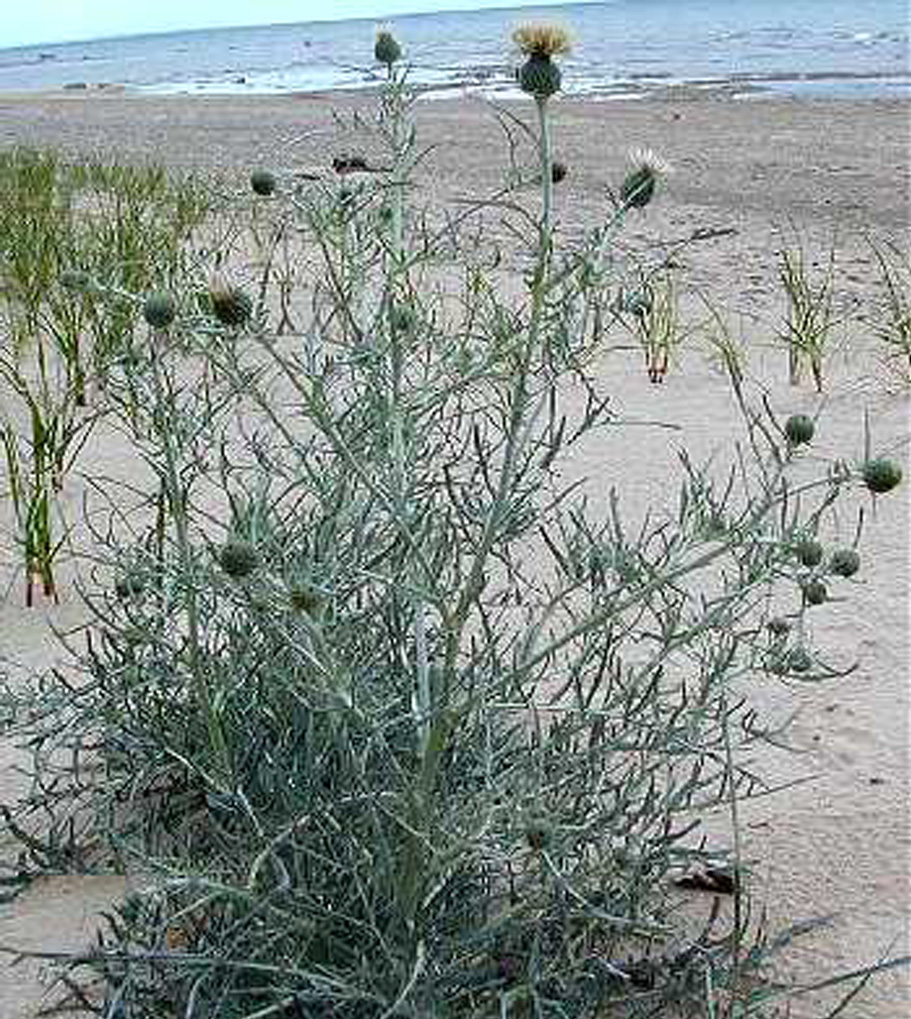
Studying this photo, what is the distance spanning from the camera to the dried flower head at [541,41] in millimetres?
1547

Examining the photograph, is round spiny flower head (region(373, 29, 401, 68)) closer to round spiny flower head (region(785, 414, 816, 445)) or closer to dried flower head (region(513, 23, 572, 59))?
dried flower head (region(513, 23, 572, 59))

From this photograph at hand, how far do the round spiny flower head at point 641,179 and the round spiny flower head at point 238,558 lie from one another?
0.48m

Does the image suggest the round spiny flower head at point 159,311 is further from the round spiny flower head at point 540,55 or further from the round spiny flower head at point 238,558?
the round spiny flower head at point 540,55

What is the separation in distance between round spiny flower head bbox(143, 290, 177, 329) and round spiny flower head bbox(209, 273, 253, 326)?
0.11 metres

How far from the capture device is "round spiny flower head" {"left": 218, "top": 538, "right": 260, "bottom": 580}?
1460mm

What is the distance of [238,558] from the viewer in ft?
4.81

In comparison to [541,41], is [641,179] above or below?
below

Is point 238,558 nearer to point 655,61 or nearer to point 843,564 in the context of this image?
point 843,564

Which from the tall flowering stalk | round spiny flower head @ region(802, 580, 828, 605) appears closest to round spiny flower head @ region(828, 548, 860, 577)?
round spiny flower head @ region(802, 580, 828, 605)

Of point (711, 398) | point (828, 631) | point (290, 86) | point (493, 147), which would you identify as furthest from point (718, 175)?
point (290, 86)

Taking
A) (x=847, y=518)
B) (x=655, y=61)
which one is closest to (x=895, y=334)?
(x=847, y=518)

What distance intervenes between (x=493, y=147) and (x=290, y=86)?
1821cm

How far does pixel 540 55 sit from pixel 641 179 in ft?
0.53

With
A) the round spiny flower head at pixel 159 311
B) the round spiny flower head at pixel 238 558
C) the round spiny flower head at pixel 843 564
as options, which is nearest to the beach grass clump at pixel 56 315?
the round spiny flower head at pixel 159 311
